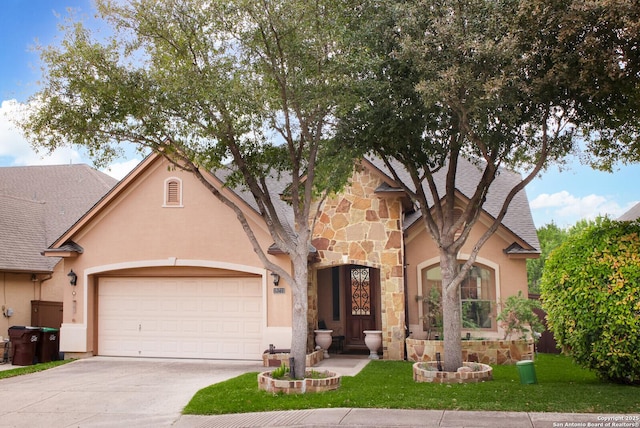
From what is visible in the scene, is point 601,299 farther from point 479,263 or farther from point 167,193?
point 167,193

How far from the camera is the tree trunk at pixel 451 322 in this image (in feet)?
40.2

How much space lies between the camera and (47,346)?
55.4ft

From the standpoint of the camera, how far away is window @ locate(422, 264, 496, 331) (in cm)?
1661

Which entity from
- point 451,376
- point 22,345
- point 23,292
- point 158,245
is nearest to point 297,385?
point 451,376

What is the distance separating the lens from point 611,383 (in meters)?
11.5

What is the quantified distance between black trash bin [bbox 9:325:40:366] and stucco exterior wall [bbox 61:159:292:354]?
896 millimetres

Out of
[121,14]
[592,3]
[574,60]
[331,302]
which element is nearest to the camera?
[592,3]

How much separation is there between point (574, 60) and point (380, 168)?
7.54 m

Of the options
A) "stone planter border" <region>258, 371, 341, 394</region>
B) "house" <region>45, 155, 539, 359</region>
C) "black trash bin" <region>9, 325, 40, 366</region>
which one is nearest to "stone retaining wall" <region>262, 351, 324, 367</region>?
"house" <region>45, 155, 539, 359</region>

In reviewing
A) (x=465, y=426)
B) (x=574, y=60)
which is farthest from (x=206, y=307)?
(x=574, y=60)

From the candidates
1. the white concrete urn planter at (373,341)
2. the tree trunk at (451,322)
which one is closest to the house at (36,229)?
the white concrete urn planter at (373,341)

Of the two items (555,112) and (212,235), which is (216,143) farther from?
(555,112)

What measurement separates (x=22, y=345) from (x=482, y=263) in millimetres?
12477

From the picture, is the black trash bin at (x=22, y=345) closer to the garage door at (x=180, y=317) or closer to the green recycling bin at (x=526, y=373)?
the garage door at (x=180, y=317)
